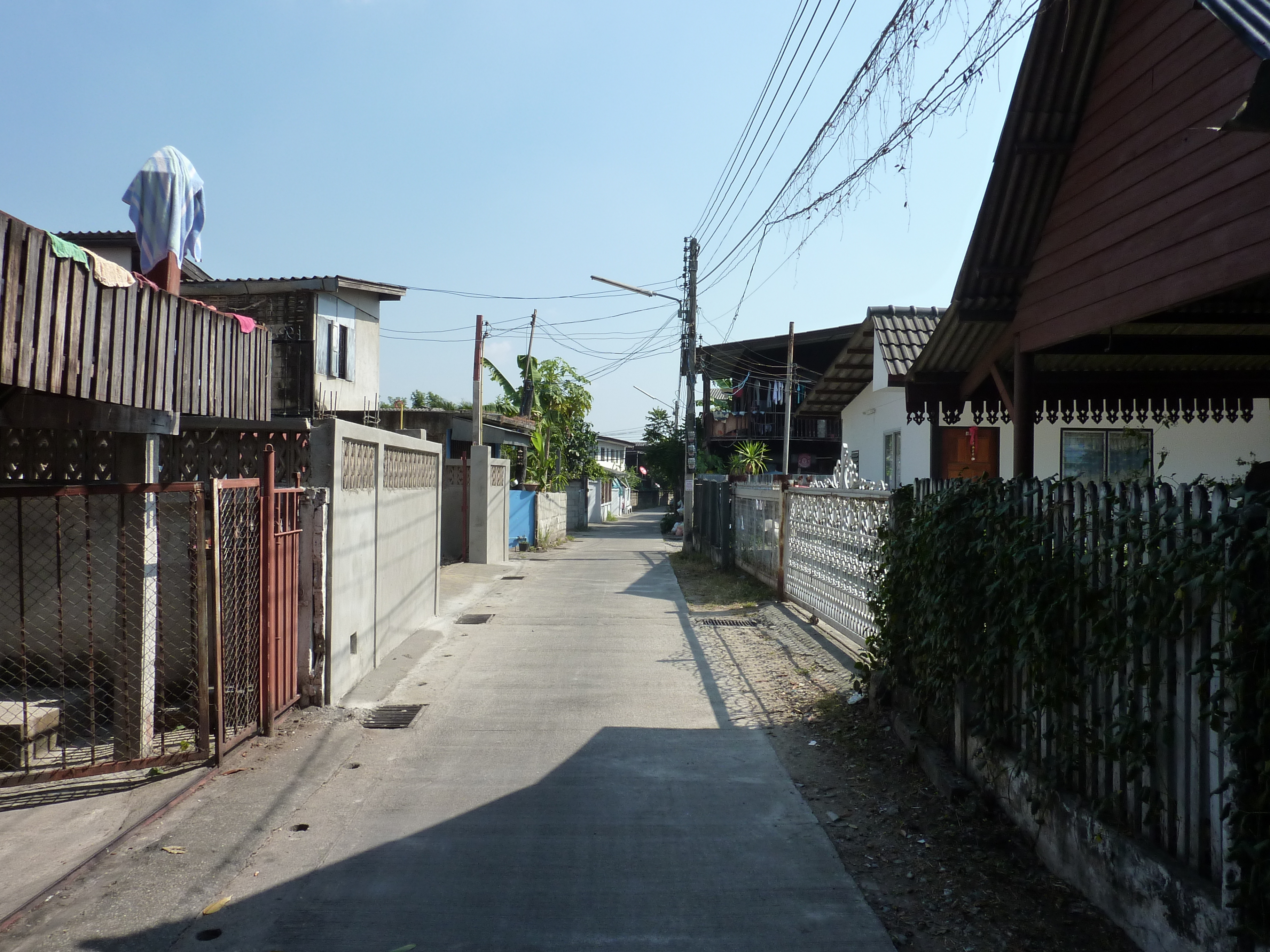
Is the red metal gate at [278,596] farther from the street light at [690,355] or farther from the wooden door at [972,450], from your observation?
the street light at [690,355]

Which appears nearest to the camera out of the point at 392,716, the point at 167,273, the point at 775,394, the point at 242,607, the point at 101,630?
the point at 167,273

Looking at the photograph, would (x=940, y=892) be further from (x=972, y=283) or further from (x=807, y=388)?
(x=807, y=388)

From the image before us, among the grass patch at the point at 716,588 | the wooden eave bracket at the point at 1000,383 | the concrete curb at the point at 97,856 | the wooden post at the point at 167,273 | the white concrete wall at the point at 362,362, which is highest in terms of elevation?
the white concrete wall at the point at 362,362

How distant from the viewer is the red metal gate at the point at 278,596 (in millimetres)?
6488

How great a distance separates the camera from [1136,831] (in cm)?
373

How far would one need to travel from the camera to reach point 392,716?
7.50 metres

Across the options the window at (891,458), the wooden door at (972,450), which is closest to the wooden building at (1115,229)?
the wooden door at (972,450)

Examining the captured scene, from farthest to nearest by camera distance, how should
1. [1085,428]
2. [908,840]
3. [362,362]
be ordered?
[362,362], [1085,428], [908,840]

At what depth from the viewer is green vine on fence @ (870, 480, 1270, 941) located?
2.94 m

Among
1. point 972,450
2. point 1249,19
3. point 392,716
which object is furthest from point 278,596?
point 972,450

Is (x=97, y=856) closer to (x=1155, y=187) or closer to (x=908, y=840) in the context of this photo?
(x=908, y=840)

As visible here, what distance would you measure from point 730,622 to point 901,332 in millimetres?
4644

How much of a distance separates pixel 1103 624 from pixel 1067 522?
0.65 meters

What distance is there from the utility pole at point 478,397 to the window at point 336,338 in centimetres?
304
